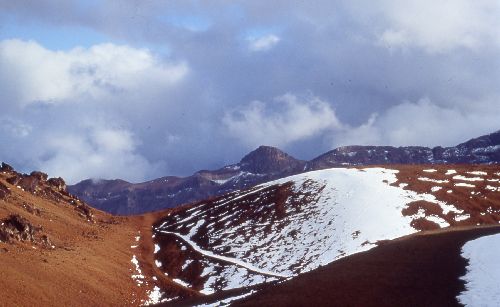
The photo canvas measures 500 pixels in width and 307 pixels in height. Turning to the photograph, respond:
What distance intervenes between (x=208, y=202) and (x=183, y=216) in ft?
30.4

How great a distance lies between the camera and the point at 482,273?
38969mm

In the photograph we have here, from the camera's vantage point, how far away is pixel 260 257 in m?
67.2

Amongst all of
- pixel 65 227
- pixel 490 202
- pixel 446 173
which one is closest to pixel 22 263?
pixel 65 227

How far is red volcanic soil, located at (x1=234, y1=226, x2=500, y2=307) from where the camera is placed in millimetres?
36156

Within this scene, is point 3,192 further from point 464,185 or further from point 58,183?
point 464,185

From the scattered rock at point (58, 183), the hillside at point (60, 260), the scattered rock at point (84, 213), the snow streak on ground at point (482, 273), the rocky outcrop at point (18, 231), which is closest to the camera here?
the snow streak on ground at point (482, 273)

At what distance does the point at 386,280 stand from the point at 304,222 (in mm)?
35650

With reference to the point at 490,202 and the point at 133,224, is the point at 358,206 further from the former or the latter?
the point at 133,224

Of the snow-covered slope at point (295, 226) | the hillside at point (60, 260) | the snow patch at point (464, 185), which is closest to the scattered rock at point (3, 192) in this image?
the hillside at point (60, 260)

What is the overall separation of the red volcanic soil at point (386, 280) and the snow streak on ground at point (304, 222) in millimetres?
9166

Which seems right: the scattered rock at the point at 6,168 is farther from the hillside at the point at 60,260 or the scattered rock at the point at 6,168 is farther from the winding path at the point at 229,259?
the winding path at the point at 229,259

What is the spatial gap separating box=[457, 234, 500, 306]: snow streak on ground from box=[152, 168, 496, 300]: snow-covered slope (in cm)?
1444

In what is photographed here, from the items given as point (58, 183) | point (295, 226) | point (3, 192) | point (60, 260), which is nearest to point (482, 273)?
point (295, 226)

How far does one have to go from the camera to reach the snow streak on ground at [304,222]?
64.5 m
